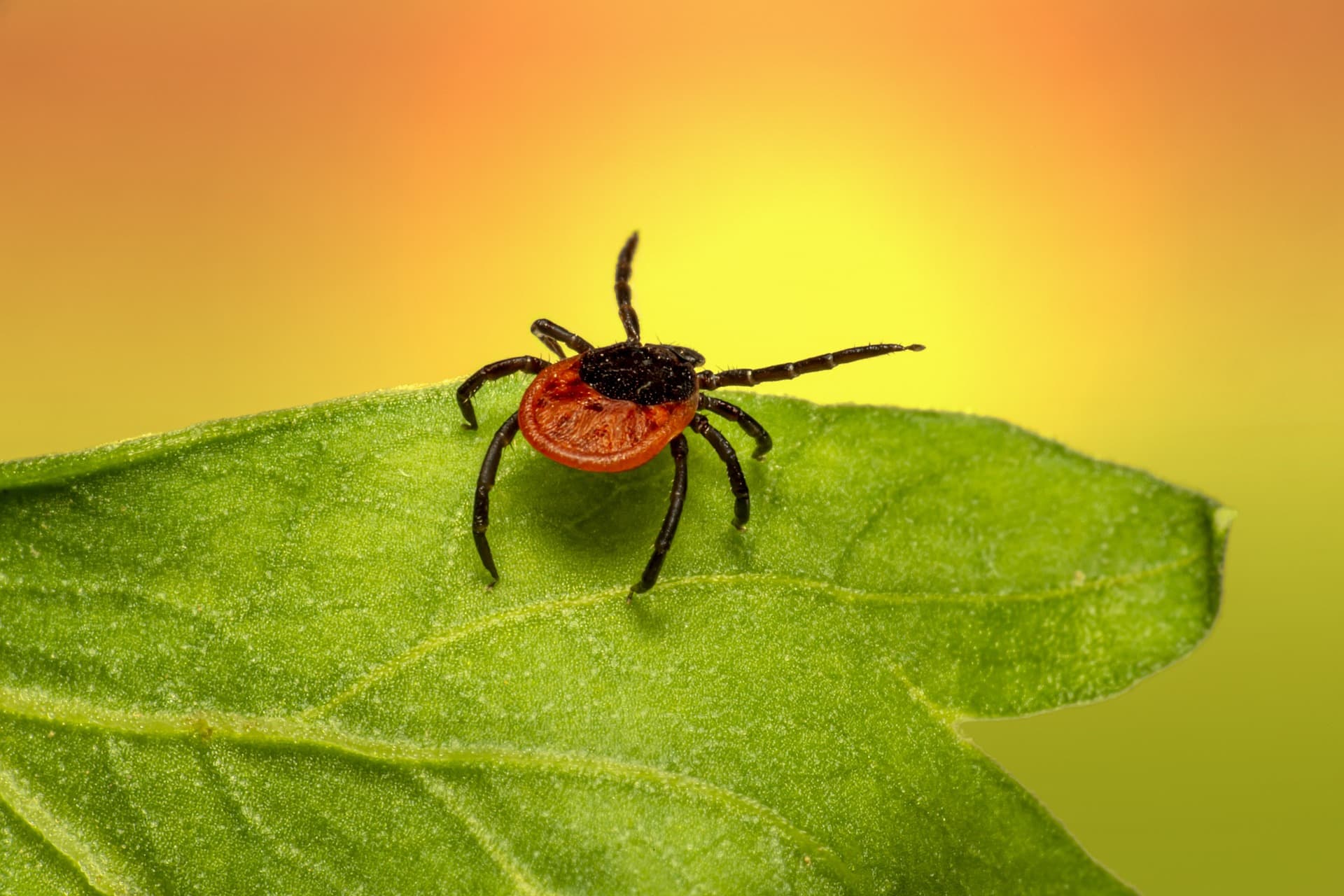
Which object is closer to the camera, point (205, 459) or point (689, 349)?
point (205, 459)

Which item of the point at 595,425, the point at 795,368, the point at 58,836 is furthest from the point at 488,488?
the point at 58,836

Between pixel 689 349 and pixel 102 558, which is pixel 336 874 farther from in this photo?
pixel 689 349

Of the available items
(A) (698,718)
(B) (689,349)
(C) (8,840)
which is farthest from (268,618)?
(B) (689,349)

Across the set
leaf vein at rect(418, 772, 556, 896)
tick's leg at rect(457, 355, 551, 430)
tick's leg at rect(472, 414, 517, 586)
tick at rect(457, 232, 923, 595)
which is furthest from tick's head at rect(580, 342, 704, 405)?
leaf vein at rect(418, 772, 556, 896)

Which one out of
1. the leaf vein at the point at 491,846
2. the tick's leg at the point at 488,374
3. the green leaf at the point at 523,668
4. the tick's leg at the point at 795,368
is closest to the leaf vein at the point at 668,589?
the green leaf at the point at 523,668

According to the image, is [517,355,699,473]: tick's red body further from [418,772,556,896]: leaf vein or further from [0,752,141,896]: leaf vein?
[0,752,141,896]: leaf vein

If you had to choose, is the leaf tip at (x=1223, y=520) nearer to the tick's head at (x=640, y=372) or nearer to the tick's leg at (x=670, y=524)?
the tick's leg at (x=670, y=524)

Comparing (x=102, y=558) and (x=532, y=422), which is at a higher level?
(x=532, y=422)
